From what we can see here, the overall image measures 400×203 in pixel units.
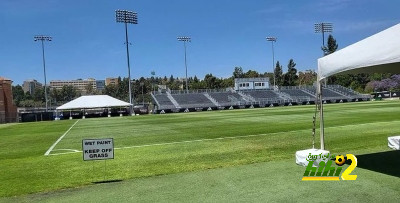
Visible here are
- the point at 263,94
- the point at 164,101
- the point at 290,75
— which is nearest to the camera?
the point at 164,101

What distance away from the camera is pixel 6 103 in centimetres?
7206

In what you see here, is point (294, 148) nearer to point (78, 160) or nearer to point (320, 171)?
point (320, 171)

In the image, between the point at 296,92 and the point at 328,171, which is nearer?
the point at 328,171

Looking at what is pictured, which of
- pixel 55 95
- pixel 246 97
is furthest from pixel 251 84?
pixel 55 95

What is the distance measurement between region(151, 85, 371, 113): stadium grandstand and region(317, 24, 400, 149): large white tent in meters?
63.3

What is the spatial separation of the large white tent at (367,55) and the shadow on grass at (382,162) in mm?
2187

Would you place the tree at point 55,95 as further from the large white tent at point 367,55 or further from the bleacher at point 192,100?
the large white tent at point 367,55

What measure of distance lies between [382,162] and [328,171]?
1.73 meters

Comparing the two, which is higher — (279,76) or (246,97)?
(279,76)

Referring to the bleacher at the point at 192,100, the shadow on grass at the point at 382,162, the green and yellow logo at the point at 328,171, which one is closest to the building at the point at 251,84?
the bleacher at the point at 192,100

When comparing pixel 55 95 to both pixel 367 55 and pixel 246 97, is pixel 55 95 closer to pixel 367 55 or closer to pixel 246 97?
pixel 246 97

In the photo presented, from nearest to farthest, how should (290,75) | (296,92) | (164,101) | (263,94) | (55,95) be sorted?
(164,101) < (263,94) < (296,92) < (290,75) < (55,95)

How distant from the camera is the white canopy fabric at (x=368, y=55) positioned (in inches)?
265

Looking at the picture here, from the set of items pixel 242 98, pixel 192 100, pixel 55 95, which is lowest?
pixel 192 100
